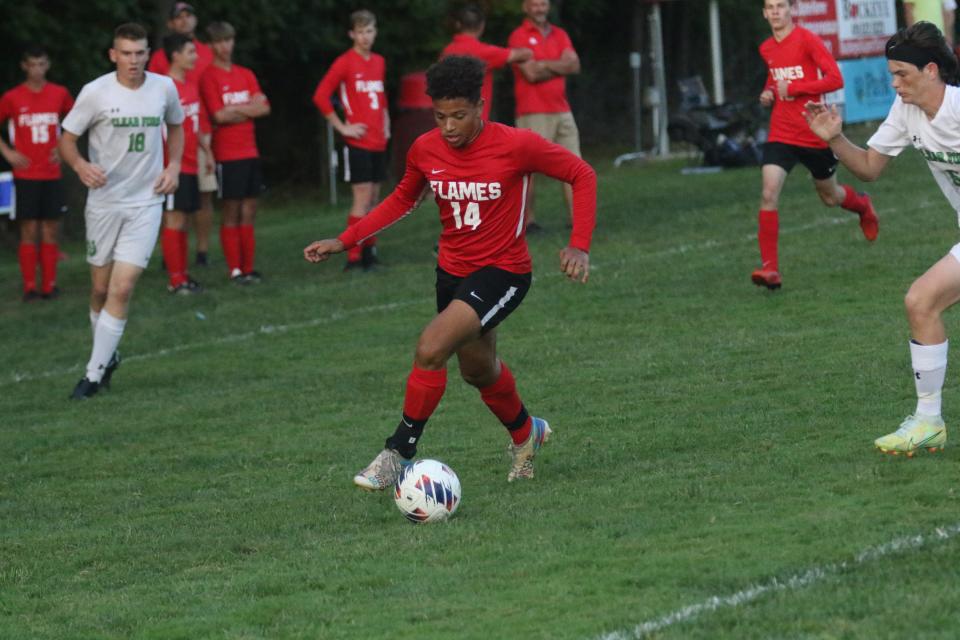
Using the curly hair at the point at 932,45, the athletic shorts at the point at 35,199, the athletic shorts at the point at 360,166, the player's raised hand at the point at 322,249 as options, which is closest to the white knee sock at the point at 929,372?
the curly hair at the point at 932,45

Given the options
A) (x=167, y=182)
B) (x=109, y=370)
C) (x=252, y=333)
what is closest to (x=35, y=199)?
(x=252, y=333)

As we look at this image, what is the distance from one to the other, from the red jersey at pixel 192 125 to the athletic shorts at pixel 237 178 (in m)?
0.29

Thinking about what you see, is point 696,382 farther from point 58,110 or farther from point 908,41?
point 58,110

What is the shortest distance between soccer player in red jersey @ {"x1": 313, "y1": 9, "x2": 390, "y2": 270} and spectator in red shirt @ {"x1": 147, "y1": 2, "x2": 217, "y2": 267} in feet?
4.36

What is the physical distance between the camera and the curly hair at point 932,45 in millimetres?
6973

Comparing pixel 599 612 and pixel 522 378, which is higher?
pixel 599 612

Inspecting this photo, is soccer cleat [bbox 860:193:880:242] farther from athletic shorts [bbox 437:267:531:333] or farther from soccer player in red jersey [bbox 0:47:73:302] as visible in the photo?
soccer player in red jersey [bbox 0:47:73:302]

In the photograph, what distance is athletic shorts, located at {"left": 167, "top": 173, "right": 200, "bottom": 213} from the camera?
15.9 meters

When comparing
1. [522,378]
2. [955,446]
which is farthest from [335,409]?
[955,446]

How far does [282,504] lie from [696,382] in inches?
120

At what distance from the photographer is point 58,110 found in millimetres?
16609

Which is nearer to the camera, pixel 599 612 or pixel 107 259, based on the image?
pixel 599 612

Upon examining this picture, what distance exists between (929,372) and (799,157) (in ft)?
18.4

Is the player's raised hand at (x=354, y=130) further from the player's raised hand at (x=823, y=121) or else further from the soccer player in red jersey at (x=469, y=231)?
the player's raised hand at (x=823, y=121)
